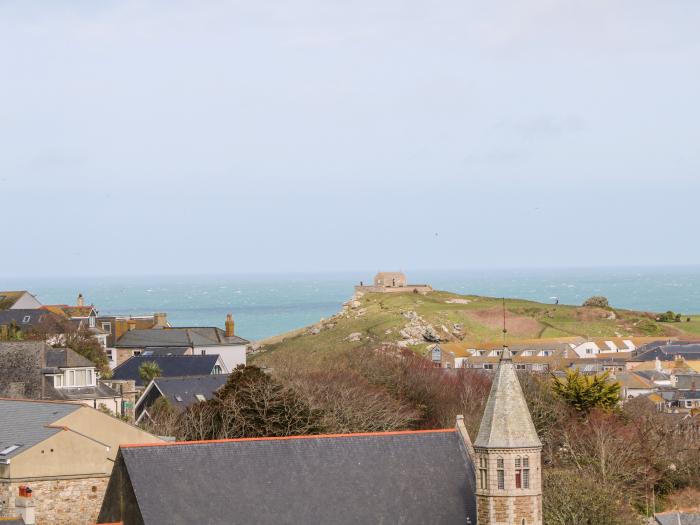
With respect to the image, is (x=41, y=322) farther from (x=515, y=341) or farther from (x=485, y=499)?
(x=485, y=499)

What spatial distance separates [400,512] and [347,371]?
1652 inches

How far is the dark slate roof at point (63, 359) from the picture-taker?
223 ft

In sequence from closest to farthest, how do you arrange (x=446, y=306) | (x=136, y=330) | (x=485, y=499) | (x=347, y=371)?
1. (x=485, y=499)
2. (x=347, y=371)
3. (x=136, y=330)
4. (x=446, y=306)

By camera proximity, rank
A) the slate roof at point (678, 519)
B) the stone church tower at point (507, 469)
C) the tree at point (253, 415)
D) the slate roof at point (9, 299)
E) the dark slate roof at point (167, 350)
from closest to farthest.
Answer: the stone church tower at point (507, 469) → the slate roof at point (678, 519) → the tree at point (253, 415) → the dark slate roof at point (167, 350) → the slate roof at point (9, 299)

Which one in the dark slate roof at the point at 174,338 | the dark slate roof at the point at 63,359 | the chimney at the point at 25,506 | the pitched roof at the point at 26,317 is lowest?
the chimney at the point at 25,506

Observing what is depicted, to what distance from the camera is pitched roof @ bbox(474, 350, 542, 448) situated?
36000 mm

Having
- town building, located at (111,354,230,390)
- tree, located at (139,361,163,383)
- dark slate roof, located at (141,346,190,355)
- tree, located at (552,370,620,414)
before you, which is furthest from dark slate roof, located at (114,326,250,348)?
tree, located at (552,370,620,414)

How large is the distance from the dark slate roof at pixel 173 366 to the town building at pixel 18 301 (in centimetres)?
2322

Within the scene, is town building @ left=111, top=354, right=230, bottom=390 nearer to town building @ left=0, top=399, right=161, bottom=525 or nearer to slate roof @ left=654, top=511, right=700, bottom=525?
town building @ left=0, top=399, right=161, bottom=525

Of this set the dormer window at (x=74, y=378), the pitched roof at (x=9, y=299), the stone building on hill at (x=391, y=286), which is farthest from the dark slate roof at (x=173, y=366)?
the stone building on hill at (x=391, y=286)

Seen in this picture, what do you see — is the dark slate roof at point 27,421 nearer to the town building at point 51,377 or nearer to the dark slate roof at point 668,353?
the town building at point 51,377

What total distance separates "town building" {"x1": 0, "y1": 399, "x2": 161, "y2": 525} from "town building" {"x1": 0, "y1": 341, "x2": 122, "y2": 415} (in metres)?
21.6

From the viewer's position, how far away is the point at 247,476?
122 feet

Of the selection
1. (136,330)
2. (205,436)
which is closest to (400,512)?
(205,436)
